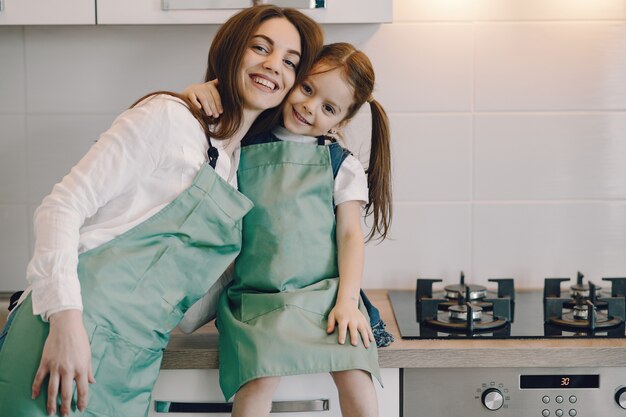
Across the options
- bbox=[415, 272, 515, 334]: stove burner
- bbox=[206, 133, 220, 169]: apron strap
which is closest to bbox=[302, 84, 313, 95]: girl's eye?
bbox=[206, 133, 220, 169]: apron strap

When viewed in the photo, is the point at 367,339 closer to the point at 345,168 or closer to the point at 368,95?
the point at 345,168

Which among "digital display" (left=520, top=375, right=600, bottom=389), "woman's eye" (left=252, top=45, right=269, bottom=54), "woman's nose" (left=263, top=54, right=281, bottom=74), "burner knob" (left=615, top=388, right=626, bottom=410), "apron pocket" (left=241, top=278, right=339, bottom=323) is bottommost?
"burner knob" (left=615, top=388, right=626, bottom=410)

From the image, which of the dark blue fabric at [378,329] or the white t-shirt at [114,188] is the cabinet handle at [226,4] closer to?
the white t-shirt at [114,188]

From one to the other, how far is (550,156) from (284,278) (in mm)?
772

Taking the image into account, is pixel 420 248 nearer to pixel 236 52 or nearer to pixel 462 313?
pixel 462 313

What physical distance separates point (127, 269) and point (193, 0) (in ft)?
1.85

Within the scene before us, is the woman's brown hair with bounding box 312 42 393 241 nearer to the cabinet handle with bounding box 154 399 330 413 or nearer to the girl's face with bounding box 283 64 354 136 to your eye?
the girl's face with bounding box 283 64 354 136

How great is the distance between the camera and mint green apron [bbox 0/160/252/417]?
1103 mm

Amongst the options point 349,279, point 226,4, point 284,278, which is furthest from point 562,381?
point 226,4

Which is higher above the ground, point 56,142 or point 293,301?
point 56,142

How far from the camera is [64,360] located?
3.50 ft

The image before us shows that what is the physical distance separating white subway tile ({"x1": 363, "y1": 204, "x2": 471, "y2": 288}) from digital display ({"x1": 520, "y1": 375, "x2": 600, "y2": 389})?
0.46m

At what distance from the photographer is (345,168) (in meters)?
1.39

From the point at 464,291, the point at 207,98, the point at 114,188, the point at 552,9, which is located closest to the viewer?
the point at 114,188
